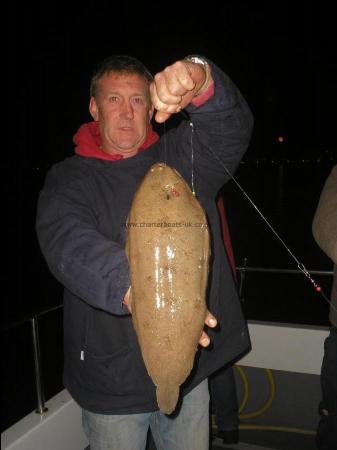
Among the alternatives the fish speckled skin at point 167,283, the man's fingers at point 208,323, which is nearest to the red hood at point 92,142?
the fish speckled skin at point 167,283

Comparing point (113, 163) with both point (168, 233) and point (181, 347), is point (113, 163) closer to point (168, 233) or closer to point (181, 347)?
point (168, 233)

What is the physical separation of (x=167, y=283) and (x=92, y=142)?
1.07 m

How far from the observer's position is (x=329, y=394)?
9.43 ft

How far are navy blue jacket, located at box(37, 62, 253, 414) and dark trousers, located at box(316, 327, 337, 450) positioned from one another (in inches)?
34.7

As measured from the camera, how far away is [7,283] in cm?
1460

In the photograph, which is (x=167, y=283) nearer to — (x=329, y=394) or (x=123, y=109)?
(x=123, y=109)

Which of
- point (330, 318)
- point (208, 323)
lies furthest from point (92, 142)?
point (330, 318)

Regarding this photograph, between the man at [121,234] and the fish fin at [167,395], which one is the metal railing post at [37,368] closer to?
the man at [121,234]

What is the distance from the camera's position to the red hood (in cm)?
226

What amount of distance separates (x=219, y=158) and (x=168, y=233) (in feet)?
2.10

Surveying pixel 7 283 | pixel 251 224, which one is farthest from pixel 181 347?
pixel 251 224

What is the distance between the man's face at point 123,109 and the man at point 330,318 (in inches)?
54.1

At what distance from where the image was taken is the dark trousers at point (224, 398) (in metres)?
3.31

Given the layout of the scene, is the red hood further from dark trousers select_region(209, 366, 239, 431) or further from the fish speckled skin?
dark trousers select_region(209, 366, 239, 431)
